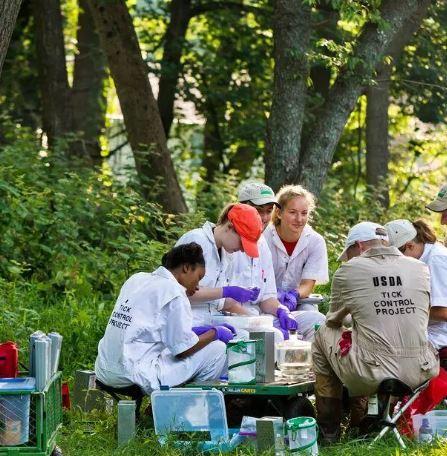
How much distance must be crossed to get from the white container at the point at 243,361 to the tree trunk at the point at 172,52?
997 cm

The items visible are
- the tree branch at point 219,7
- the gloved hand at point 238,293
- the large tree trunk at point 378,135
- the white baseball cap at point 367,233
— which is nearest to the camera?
the white baseball cap at point 367,233

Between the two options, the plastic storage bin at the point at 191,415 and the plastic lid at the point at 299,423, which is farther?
the plastic storage bin at the point at 191,415

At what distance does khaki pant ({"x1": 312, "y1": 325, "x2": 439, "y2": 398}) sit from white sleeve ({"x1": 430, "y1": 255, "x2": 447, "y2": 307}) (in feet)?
1.68

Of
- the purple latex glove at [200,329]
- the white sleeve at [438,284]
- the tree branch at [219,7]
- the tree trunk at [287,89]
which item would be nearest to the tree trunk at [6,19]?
the purple latex glove at [200,329]

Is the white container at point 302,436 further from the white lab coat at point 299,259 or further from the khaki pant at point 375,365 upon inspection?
the white lab coat at point 299,259

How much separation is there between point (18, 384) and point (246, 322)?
2.24m

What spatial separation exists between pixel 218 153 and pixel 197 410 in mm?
11861

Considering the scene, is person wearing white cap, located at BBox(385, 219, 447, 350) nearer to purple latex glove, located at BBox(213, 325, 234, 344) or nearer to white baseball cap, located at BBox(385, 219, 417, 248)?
white baseball cap, located at BBox(385, 219, 417, 248)

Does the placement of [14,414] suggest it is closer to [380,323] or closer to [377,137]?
[380,323]

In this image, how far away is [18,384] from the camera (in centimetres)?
635

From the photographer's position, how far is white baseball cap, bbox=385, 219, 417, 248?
8.06 metres

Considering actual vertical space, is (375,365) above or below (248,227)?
below

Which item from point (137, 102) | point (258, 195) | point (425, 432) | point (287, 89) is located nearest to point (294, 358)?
point (425, 432)

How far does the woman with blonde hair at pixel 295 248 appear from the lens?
30.7 feet
